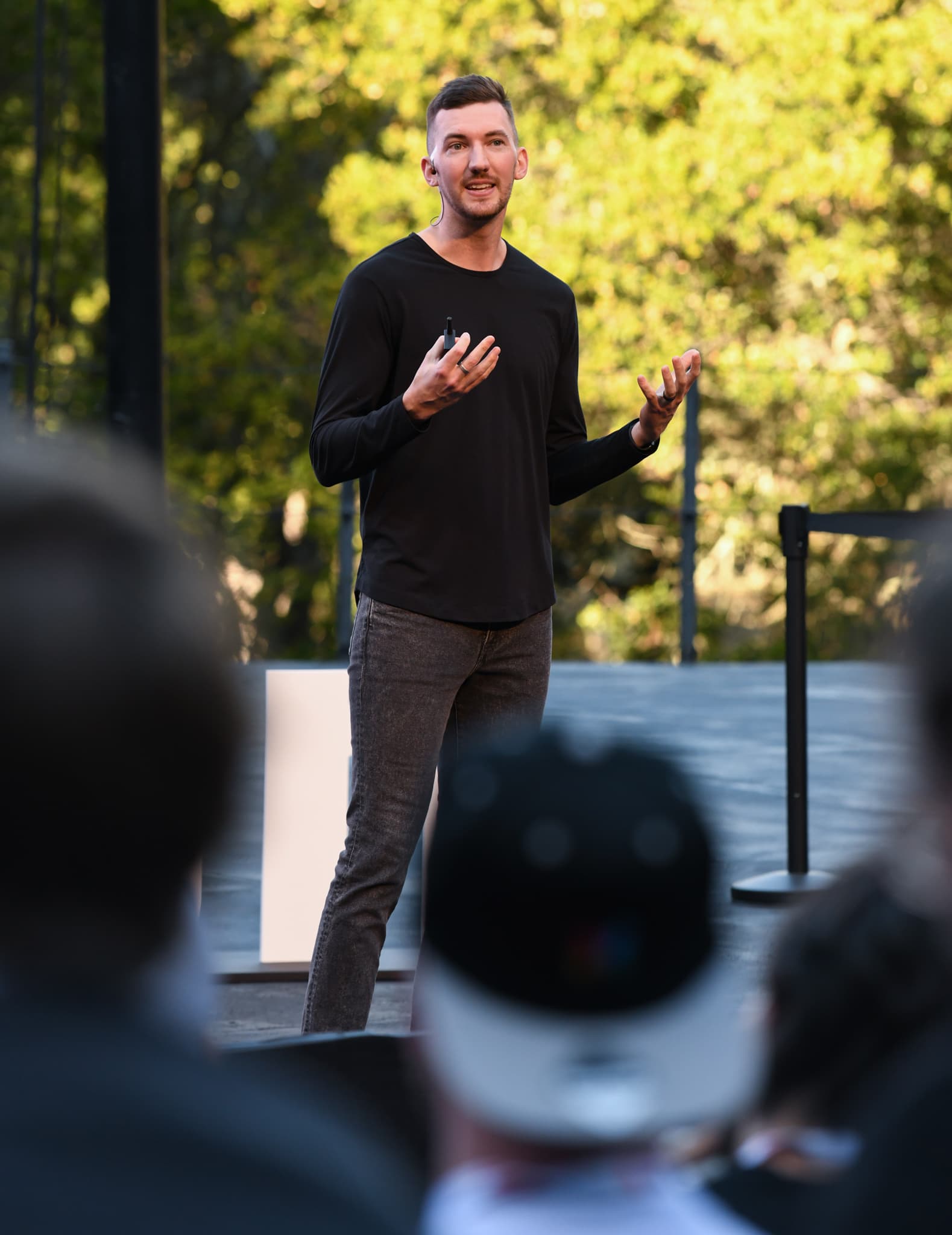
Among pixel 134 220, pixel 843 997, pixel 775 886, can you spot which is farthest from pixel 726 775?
pixel 843 997

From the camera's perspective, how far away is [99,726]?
939 mm

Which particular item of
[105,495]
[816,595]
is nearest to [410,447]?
[105,495]

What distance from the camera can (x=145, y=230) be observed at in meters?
4.43

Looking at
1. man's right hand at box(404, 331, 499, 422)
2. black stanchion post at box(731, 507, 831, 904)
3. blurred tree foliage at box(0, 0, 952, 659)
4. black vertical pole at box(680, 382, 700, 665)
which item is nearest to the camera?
man's right hand at box(404, 331, 499, 422)

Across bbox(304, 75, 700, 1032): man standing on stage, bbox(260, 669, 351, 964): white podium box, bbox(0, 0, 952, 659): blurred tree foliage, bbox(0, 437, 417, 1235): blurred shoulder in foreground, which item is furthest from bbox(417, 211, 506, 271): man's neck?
bbox(0, 0, 952, 659): blurred tree foliage

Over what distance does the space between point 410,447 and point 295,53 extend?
16443 millimetres

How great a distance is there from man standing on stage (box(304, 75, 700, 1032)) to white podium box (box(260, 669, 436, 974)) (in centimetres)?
123

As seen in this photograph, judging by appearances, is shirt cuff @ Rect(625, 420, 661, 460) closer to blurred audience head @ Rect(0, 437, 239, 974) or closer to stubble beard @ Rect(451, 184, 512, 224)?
stubble beard @ Rect(451, 184, 512, 224)

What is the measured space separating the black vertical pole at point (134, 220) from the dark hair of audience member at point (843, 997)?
3189 millimetres

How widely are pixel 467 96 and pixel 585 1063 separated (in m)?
2.52

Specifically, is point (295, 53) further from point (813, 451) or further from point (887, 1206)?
point (887, 1206)

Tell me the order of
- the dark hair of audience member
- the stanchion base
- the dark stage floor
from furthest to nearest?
the stanchion base, the dark hair of audience member, the dark stage floor

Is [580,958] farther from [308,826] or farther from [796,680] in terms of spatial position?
[796,680]

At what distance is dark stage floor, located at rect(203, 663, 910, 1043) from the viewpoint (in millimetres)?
1116
